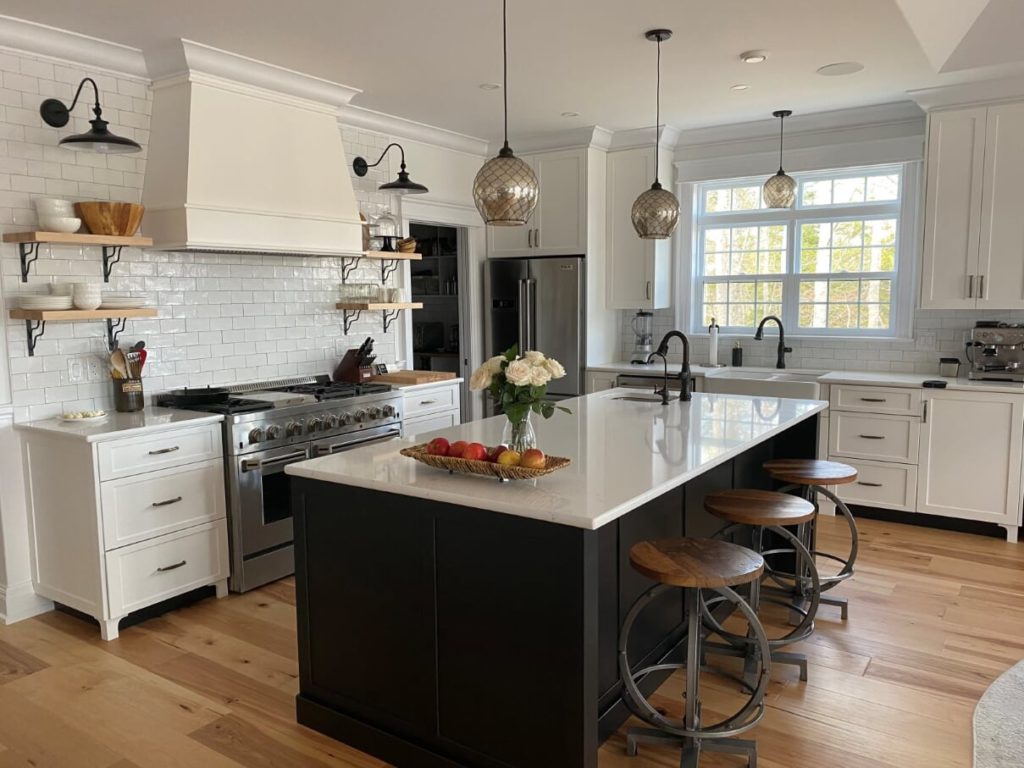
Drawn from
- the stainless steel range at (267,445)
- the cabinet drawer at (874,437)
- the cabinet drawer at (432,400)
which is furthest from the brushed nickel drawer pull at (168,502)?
the cabinet drawer at (874,437)

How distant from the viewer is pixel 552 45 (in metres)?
3.79

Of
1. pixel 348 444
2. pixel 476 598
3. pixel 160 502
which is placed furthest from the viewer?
pixel 348 444

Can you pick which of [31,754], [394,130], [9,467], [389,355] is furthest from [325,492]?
[394,130]

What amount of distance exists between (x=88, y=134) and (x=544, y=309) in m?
3.48

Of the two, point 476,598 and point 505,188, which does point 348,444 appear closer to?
point 505,188

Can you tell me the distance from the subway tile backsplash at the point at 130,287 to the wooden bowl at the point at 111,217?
0.21 m

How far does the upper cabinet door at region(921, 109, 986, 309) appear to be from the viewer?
15.7ft

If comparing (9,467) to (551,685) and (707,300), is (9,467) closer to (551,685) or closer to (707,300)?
(551,685)

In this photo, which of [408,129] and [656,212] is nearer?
[656,212]

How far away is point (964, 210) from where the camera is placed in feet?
15.9

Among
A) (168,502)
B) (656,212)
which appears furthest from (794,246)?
(168,502)

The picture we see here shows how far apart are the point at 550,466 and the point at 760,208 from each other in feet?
14.2

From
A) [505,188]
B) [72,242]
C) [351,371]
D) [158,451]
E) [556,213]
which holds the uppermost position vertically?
[556,213]

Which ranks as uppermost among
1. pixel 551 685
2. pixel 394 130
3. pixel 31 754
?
pixel 394 130
